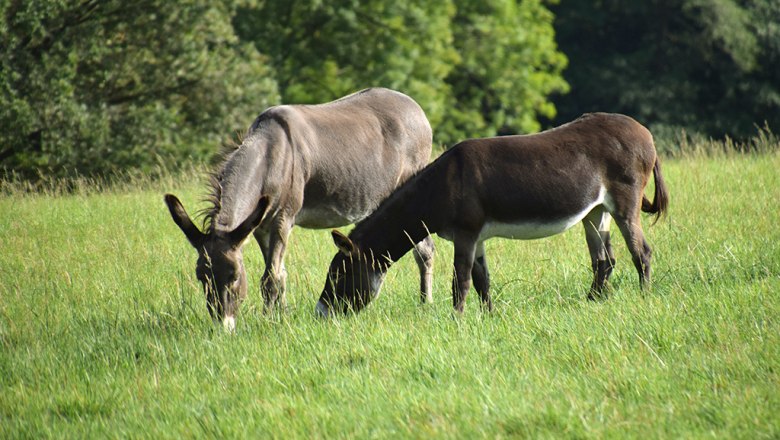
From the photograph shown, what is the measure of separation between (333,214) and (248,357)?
2.76 meters

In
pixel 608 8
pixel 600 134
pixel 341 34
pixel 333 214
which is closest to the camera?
pixel 600 134

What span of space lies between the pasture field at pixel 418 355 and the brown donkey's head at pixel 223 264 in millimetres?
182

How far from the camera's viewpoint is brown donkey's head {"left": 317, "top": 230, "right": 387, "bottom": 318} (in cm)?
732

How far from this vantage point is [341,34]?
25312mm

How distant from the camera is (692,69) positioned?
3156cm

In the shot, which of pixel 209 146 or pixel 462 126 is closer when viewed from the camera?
pixel 209 146

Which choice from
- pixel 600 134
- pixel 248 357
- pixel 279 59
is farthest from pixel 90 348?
pixel 279 59

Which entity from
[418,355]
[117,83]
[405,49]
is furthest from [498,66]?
[418,355]

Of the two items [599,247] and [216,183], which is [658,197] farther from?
[216,183]

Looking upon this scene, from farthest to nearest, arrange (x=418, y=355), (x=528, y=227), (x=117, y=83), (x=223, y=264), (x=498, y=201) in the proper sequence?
(x=117, y=83)
(x=528, y=227)
(x=498, y=201)
(x=223, y=264)
(x=418, y=355)

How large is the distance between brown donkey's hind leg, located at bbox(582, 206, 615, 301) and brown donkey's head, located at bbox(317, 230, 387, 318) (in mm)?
1792

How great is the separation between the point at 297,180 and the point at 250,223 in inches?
49.3

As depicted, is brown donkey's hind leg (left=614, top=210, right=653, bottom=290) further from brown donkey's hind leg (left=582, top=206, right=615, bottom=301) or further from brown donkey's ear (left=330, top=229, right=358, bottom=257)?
brown donkey's ear (left=330, top=229, right=358, bottom=257)

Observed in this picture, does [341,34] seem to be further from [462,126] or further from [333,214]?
[333,214]
